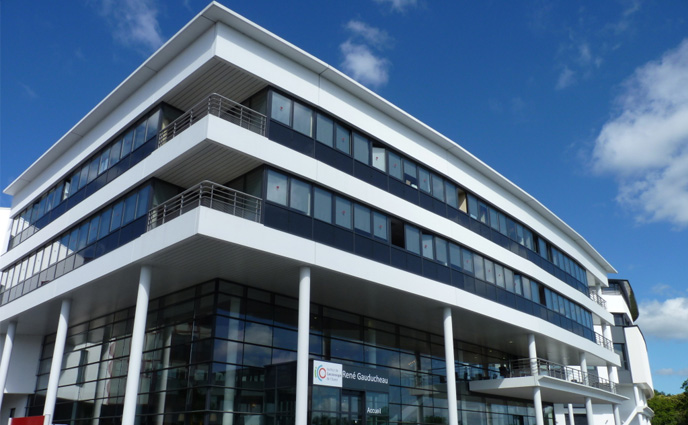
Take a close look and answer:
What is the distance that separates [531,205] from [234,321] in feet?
67.5

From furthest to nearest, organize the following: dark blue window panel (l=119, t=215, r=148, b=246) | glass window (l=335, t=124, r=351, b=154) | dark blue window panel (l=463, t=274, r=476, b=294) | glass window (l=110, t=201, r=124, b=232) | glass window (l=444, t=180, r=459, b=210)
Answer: glass window (l=444, t=180, r=459, b=210) → dark blue window panel (l=463, t=274, r=476, b=294) → glass window (l=335, t=124, r=351, b=154) → glass window (l=110, t=201, r=124, b=232) → dark blue window panel (l=119, t=215, r=148, b=246)

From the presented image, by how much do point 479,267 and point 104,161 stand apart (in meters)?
17.0

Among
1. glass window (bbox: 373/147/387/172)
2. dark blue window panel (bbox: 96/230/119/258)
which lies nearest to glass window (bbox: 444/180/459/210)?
glass window (bbox: 373/147/387/172)

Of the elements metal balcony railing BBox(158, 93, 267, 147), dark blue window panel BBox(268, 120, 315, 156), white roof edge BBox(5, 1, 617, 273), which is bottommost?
dark blue window panel BBox(268, 120, 315, 156)

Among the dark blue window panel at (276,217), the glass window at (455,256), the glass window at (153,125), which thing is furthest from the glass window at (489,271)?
the glass window at (153,125)

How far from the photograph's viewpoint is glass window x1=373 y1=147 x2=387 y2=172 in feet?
77.1

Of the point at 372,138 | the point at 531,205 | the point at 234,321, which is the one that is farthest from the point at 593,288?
the point at 234,321

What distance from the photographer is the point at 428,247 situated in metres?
24.7

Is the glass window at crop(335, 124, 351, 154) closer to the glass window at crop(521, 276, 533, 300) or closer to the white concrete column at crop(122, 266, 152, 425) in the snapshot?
the white concrete column at crop(122, 266, 152, 425)

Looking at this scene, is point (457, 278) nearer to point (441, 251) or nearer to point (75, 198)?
point (441, 251)

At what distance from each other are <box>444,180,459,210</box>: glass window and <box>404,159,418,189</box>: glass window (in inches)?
91.9

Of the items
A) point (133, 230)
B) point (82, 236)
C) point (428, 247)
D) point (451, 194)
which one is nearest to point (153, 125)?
point (133, 230)

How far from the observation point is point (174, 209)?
20.5 m

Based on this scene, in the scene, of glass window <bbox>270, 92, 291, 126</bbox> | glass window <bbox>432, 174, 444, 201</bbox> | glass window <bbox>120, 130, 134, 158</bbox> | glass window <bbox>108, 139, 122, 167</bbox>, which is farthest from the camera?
glass window <bbox>432, 174, 444, 201</bbox>
